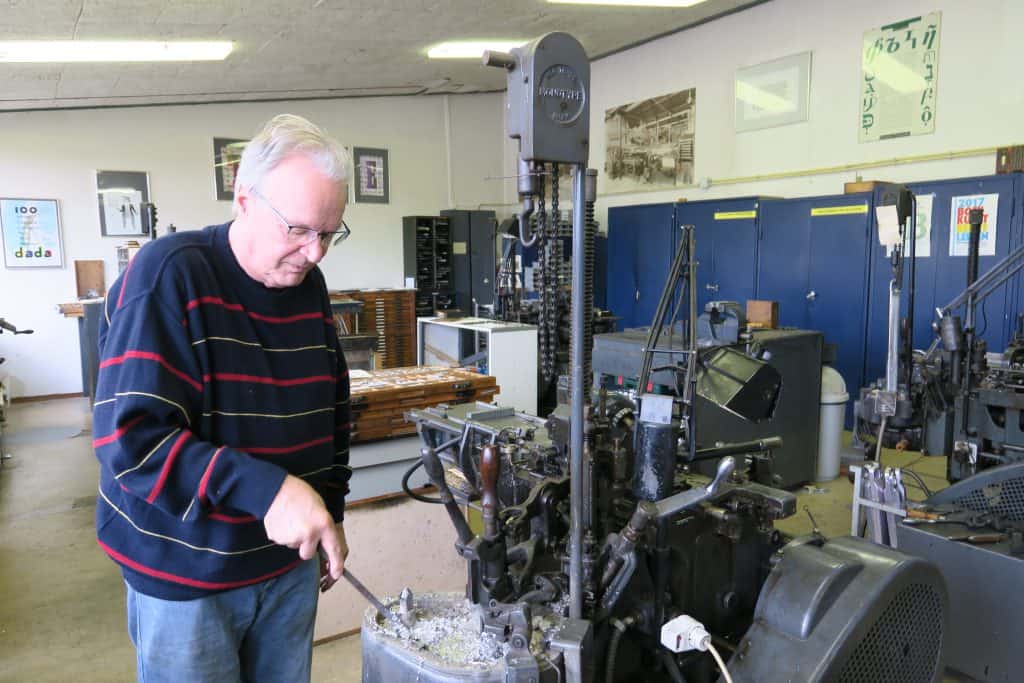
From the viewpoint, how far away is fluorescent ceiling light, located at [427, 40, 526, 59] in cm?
550

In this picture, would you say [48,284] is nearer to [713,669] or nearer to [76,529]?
[76,529]

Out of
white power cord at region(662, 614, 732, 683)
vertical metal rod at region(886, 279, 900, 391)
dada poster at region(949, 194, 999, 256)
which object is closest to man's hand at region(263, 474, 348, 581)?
white power cord at region(662, 614, 732, 683)

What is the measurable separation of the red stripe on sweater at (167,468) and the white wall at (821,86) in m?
4.70

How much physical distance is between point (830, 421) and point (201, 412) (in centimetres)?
333

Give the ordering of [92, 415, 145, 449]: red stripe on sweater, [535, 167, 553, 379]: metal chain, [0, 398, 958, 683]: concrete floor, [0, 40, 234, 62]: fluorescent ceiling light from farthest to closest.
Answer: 1. [0, 40, 234, 62]: fluorescent ceiling light
2. [0, 398, 958, 683]: concrete floor
3. [535, 167, 553, 379]: metal chain
4. [92, 415, 145, 449]: red stripe on sweater

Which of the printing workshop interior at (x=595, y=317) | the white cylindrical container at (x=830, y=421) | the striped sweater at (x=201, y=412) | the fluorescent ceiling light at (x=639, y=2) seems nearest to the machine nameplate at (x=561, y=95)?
the printing workshop interior at (x=595, y=317)

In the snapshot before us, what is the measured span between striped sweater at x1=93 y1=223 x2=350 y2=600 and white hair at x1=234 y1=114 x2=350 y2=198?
0.12m

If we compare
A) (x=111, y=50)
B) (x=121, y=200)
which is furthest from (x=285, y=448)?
(x=121, y=200)

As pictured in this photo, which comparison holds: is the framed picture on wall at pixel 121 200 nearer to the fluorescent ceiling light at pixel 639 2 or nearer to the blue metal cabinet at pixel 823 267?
the fluorescent ceiling light at pixel 639 2

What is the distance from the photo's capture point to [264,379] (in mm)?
1003

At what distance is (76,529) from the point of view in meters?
3.25

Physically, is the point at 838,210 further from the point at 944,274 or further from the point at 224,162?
the point at 224,162

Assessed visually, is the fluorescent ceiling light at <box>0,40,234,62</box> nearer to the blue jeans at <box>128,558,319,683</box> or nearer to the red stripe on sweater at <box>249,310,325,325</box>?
the red stripe on sweater at <box>249,310,325,325</box>

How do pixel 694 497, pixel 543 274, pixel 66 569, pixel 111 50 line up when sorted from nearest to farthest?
1. pixel 694 497
2. pixel 543 274
3. pixel 66 569
4. pixel 111 50
